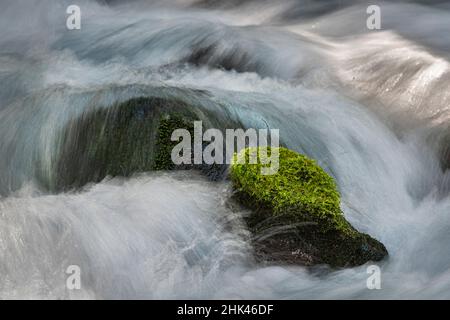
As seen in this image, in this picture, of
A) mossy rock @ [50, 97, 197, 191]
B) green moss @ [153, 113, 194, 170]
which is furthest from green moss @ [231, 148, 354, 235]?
mossy rock @ [50, 97, 197, 191]

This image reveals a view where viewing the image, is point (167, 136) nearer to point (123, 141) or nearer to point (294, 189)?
point (123, 141)

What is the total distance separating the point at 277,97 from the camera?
824cm

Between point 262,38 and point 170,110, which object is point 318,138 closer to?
point 170,110

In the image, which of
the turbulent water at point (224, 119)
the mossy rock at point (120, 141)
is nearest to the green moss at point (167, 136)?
the mossy rock at point (120, 141)

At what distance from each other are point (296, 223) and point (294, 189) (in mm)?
309

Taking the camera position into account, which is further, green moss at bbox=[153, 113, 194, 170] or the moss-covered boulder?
green moss at bbox=[153, 113, 194, 170]

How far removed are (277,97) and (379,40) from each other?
2360 millimetres

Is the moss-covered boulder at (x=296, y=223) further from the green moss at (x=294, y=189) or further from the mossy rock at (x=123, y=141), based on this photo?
the mossy rock at (x=123, y=141)

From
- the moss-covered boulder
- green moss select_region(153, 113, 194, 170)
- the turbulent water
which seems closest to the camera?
the turbulent water

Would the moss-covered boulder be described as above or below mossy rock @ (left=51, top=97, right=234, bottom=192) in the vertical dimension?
below

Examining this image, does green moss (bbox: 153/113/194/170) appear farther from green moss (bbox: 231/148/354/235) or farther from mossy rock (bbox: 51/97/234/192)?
green moss (bbox: 231/148/354/235)

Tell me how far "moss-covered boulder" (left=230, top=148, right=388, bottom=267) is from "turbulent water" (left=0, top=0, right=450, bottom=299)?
11 centimetres

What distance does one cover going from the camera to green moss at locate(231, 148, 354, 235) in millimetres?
5934

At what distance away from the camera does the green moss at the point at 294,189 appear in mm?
5934
